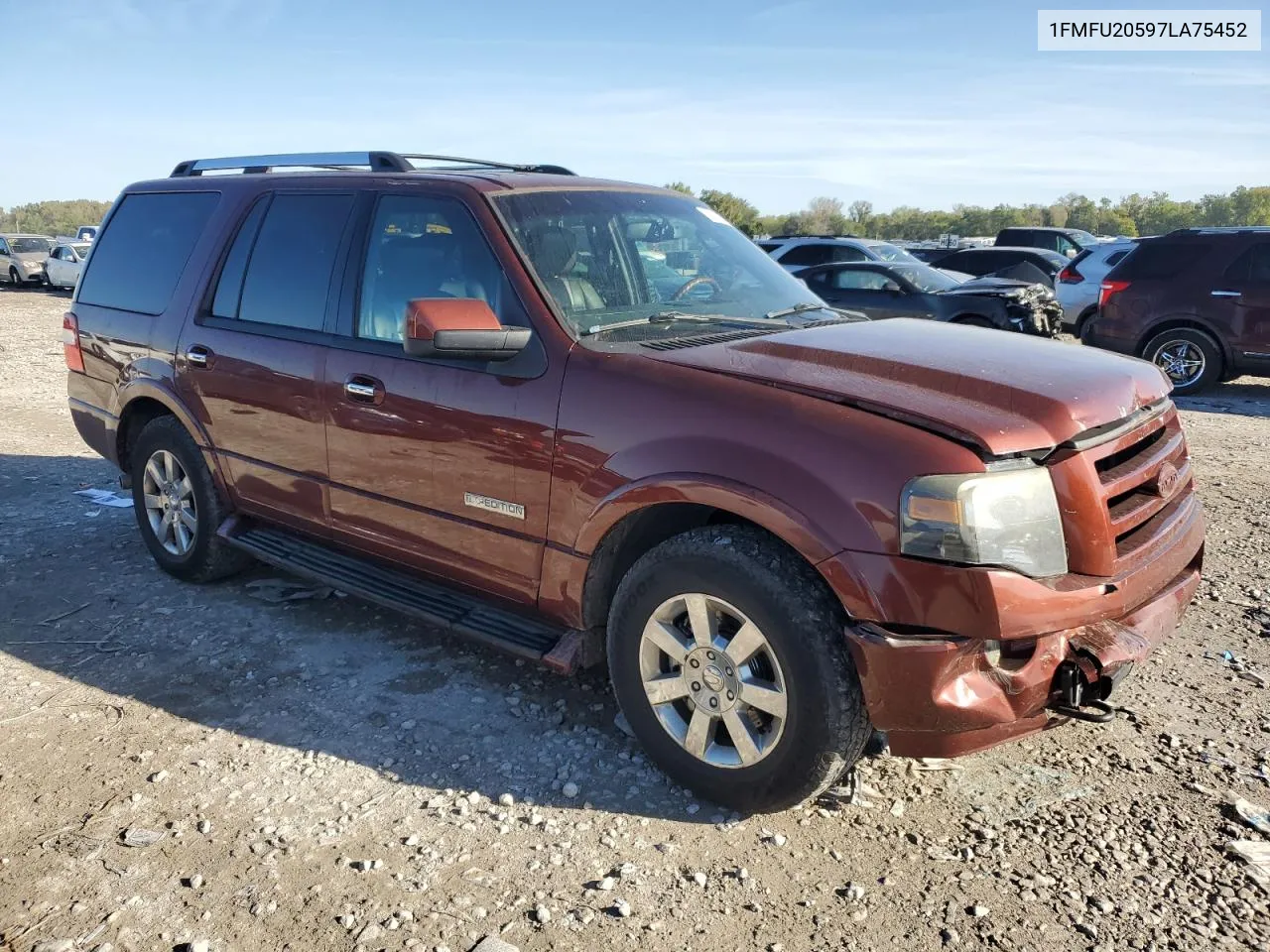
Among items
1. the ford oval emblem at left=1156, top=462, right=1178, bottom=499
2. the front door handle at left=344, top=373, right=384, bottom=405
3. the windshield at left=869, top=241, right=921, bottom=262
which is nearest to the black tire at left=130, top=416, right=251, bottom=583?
the front door handle at left=344, top=373, right=384, bottom=405

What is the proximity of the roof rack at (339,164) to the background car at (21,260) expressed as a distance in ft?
96.4

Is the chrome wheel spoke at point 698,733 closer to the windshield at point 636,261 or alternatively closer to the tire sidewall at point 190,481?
the windshield at point 636,261

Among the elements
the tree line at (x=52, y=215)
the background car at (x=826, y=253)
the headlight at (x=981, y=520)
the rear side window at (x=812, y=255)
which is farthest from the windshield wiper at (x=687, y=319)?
the tree line at (x=52, y=215)

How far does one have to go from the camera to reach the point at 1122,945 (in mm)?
2494

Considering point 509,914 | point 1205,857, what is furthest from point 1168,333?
point 509,914

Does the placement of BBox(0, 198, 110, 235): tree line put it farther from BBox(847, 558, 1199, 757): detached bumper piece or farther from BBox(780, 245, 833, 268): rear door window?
BBox(847, 558, 1199, 757): detached bumper piece

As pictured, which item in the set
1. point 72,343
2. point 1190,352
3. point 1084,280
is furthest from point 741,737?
point 1084,280

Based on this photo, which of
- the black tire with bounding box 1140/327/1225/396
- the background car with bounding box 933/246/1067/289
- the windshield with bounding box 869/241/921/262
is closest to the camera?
the black tire with bounding box 1140/327/1225/396

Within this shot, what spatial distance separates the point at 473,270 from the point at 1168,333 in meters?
9.83

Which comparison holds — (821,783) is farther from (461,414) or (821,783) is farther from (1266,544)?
(1266,544)

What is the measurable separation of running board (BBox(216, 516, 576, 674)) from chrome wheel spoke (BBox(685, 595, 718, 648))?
548 mm

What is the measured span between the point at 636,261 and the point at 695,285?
0.84 feet

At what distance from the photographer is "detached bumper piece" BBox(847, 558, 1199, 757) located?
8.65ft

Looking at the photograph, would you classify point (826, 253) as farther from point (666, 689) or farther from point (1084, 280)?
point (666, 689)
